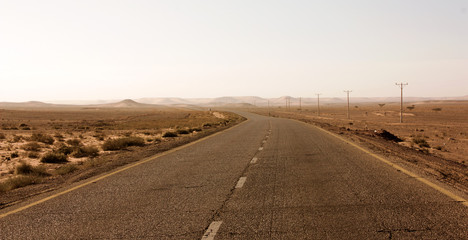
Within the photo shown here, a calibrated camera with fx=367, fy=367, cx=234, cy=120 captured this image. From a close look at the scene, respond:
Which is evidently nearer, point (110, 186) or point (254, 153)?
point (110, 186)

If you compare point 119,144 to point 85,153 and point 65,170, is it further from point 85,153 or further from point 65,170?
point 65,170

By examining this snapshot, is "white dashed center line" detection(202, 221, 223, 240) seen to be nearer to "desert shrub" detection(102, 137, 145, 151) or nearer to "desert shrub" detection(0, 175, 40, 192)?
"desert shrub" detection(0, 175, 40, 192)

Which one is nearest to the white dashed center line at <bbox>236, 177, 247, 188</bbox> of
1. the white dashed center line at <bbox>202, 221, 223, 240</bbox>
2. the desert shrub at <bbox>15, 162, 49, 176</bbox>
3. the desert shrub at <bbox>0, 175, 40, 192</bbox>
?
the white dashed center line at <bbox>202, 221, 223, 240</bbox>

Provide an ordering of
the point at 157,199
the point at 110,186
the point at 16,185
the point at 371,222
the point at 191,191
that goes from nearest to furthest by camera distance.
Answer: the point at 371,222
the point at 157,199
the point at 191,191
the point at 110,186
the point at 16,185

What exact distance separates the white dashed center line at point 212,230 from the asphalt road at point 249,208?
0.01 meters

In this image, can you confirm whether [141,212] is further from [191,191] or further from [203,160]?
[203,160]

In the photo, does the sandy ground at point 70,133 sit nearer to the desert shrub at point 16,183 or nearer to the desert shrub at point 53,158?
the desert shrub at point 53,158

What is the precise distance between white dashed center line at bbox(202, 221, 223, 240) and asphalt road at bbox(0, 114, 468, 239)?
0.01 metres

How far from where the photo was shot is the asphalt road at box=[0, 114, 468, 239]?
4883 mm

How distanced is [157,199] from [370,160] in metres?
7.45

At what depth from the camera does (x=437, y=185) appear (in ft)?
24.8

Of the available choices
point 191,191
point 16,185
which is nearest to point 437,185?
point 191,191

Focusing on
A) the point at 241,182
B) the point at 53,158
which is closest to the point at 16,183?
the point at 53,158

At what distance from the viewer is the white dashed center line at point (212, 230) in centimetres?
466
